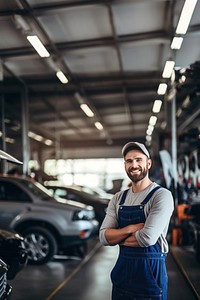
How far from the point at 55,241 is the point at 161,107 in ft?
35.4

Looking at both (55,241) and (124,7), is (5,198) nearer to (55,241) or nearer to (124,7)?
(55,241)

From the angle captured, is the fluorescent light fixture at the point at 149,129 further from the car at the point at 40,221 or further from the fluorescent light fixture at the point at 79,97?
the car at the point at 40,221

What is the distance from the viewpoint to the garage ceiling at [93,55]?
817 centimetres

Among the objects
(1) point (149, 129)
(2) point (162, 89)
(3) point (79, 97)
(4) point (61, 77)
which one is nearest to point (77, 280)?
(4) point (61, 77)

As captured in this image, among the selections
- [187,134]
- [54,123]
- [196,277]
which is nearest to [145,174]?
[196,277]

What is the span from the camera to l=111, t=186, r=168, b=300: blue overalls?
255 centimetres

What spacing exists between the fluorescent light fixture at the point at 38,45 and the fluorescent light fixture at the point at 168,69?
2.96m

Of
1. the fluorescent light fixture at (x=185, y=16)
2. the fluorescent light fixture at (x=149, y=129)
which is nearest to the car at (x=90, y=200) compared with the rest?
the fluorescent light fixture at (x=185, y=16)

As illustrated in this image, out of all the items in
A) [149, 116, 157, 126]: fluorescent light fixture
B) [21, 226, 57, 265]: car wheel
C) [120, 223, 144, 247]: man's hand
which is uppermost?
[149, 116, 157, 126]: fluorescent light fixture

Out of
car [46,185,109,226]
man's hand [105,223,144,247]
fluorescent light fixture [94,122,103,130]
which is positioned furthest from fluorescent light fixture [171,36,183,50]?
fluorescent light fixture [94,122,103,130]

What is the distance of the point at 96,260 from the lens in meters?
8.15

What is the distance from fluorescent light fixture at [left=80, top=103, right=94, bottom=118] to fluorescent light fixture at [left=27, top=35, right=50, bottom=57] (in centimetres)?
626

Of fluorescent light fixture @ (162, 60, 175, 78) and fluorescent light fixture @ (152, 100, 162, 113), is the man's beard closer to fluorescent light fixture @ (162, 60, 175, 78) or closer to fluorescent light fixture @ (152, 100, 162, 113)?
fluorescent light fixture @ (162, 60, 175, 78)

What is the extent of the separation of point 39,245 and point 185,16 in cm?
476
